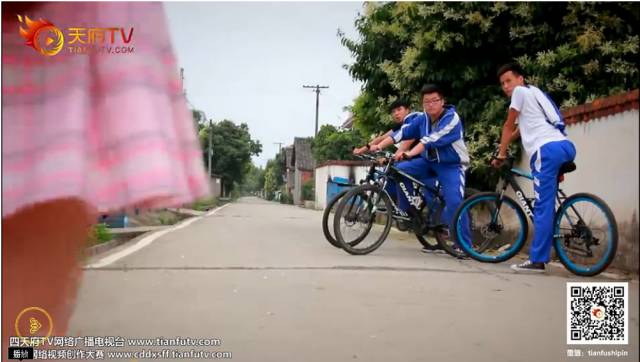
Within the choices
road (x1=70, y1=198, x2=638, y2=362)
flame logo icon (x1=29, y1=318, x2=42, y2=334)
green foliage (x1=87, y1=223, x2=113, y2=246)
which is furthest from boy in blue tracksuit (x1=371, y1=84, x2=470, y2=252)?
flame logo icon (x1=29, y1=318, x2=42, y2=334)

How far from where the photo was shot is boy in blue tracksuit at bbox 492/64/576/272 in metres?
0.86

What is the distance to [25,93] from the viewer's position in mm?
1057

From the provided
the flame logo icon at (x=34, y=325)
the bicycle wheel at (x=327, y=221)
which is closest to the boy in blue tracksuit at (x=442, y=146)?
the bicycle wheel at (x=327, y=221)

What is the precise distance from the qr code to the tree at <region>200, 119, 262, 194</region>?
711 millimetres

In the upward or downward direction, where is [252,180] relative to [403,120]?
downward

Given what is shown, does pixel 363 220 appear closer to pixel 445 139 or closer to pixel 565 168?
pixel 445 139

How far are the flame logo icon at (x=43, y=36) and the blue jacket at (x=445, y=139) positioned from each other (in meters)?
0.82

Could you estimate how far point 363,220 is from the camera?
120cm

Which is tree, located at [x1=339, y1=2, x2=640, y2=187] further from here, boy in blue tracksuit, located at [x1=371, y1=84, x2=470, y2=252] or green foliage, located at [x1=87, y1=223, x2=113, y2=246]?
green foliage, located at [x1=87, y1=223, x2=113, y2=246]

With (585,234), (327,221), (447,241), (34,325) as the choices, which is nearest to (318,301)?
(327,221)

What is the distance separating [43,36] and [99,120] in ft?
0.81

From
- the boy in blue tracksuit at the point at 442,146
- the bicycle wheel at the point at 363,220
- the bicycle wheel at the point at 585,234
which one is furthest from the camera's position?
the bicycle wheel at the point at 363,220

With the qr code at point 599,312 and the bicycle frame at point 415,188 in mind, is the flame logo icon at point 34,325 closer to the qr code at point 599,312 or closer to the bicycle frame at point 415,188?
the bicycle frame at point 415,188

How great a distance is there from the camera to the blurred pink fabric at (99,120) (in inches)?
38.4
